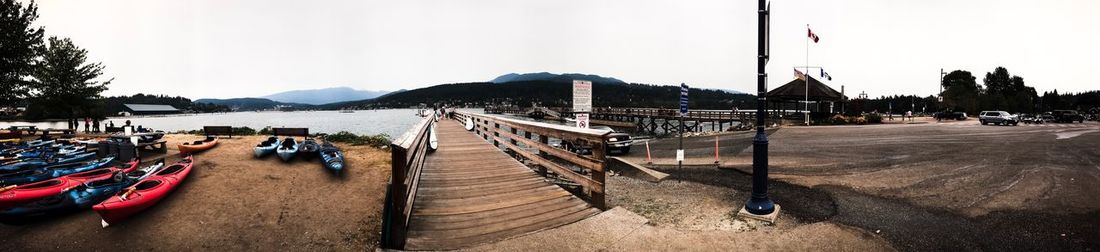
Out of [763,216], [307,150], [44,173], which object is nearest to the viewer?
[763,216]

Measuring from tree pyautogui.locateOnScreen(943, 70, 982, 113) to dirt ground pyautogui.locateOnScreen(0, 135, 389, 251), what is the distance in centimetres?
8261

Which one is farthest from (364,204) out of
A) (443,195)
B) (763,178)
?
(763,178)

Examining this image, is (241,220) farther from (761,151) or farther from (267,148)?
(761,151)

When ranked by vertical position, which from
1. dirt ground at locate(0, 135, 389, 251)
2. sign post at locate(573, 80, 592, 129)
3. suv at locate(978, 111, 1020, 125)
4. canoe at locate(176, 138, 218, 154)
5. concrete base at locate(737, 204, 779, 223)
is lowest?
dirt ground at locate(0, 135, 389, 251)

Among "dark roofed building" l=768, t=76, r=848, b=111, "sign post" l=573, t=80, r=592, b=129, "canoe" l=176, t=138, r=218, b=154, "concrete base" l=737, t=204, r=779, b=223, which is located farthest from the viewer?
"dark roofed building" l=768, t=76, r=848, b=111

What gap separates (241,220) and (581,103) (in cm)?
760

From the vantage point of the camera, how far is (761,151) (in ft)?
20.9

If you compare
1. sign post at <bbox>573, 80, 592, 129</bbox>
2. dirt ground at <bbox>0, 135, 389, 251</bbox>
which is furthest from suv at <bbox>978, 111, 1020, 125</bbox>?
dirt ground at <bbox>0, 135, 389, 251</bbox>

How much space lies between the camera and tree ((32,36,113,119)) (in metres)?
34.4

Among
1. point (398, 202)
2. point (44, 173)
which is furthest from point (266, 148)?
point (398, 202)

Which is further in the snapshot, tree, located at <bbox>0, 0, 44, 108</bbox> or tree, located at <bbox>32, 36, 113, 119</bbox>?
tree, located at <bbox>32, 36, 113, 119</bbox>

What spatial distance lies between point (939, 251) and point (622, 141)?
1573cm

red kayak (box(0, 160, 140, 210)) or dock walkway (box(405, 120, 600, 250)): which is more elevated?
dock walkway (box(405, 120, 600, 250))

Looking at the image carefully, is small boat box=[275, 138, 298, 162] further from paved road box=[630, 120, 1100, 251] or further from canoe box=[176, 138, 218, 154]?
paved road box=[630, 120, 1100, 251]
